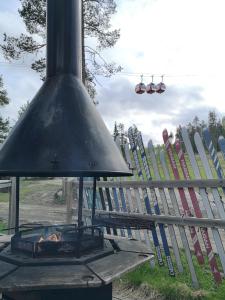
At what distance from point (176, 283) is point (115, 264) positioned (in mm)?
1644

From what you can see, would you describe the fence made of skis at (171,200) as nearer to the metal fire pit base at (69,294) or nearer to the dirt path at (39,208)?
the metal fire pit base at (69,294)

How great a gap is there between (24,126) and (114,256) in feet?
4.52

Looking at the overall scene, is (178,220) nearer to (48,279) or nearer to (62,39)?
(48,279)

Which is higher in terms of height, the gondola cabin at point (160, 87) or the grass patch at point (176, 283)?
the gondola cabin at point (160, 87)

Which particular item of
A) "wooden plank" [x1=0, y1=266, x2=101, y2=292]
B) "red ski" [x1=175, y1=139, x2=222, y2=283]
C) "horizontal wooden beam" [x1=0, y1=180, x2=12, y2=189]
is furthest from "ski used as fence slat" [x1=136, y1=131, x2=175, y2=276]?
"horizontal wooden beam" [x1=0, y1=180, x2=12, y2=189]

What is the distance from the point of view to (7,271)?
2291 millimetres

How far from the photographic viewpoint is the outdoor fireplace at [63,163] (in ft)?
7.50

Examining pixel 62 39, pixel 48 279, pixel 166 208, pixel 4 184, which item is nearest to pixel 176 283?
pixel 166 208

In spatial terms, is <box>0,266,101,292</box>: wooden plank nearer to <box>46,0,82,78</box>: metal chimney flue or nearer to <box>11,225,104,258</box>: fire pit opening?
<box>11,225,104,258</box>: fire pit opening

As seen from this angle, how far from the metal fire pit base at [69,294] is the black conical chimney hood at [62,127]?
0.90 meters

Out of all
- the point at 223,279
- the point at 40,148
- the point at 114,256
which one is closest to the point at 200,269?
the point at 223,279

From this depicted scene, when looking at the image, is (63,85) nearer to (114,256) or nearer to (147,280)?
(114,256)

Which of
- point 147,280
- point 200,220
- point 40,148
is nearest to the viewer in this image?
point 40,148

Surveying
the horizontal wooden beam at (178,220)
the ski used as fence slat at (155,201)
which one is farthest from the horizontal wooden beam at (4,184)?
the ski used as fence slat at (155,201)
